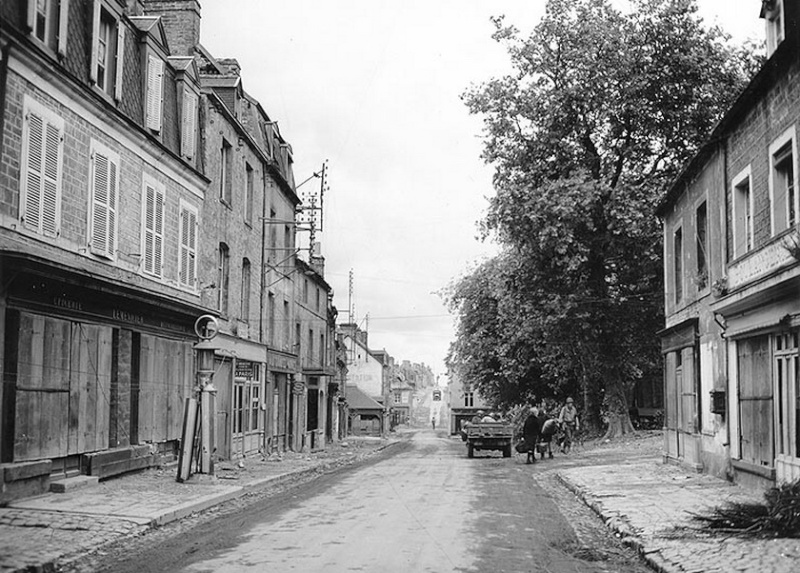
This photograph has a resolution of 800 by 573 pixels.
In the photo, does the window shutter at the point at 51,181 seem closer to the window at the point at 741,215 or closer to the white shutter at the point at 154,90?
the white shutter at the point at 154,90

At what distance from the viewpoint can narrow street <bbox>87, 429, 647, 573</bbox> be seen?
8953mm

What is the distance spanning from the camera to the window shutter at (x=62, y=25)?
13.9m

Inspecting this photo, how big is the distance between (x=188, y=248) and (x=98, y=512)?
9.54 meters

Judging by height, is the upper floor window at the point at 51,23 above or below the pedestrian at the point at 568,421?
above

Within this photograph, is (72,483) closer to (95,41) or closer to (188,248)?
(95,41)

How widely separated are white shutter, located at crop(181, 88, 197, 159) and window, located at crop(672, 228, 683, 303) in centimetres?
1188

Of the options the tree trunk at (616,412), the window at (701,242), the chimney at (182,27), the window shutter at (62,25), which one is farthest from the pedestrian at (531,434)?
the window shutter at (62,25)

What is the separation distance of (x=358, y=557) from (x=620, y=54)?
80.5ft

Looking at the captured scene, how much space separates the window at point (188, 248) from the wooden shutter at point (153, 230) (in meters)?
1.26

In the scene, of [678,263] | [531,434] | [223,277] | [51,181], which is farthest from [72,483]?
[531,434]

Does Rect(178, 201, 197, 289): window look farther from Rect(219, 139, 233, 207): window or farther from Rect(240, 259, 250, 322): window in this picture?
Rect(240, 259, 250, 322): window

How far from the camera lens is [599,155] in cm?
3206

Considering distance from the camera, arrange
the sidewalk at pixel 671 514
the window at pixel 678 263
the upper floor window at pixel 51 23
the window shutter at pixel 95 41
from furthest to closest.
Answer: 1. the window at pixel 678 263
2. the window shutter at pixel 95 41
3. the upper floor window at pixel 51 23
4. the sidewalk at pixel 671 514

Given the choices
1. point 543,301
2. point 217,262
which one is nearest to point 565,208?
point 543,301
